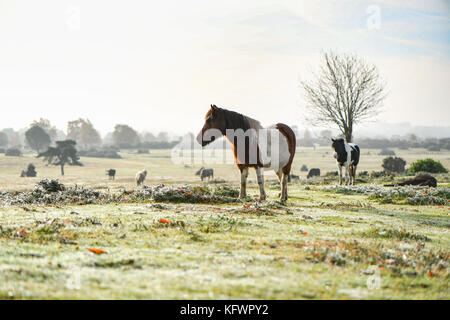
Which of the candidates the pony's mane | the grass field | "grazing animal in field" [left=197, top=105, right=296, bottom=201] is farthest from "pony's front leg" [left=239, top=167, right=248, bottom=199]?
the grass field

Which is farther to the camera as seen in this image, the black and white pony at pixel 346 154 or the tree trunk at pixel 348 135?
the tree trunk at pixel 348 135

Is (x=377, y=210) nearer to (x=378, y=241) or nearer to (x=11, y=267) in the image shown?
(x=378, y=241)

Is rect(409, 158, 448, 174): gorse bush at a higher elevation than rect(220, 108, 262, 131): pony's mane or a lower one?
lower

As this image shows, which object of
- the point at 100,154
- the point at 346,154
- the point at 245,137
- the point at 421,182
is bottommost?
the point at 421,182

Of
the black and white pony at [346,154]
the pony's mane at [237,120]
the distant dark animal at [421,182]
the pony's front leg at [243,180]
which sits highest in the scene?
the pony's mane at [237,120]

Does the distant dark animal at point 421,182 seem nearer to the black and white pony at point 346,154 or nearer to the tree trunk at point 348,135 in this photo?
the black and white pony at point 346,154

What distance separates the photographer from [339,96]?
42000mm

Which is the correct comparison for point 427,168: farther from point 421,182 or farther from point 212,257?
point 212,257

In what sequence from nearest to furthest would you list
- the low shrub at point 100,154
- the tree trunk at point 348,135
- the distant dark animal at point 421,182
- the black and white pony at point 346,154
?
the distant dark animal at point 421,182 < the black and white pony at point 346,154 < the tree trunk at point 348,135 < the low shrub at point 100,154

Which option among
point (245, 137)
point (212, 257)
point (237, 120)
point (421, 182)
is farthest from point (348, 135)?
point (212, 257)

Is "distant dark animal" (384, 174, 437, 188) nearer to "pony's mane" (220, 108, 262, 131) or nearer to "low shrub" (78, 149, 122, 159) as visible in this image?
"pony's mane" (220, 108, 262, 131)

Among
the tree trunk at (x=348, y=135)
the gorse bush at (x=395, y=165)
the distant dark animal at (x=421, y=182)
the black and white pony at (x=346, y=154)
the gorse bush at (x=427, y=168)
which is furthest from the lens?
the gorse bush at (x=395, y=165)

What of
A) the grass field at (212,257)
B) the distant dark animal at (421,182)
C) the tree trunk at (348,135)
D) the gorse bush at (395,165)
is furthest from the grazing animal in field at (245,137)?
the gorse bush at (395,165)

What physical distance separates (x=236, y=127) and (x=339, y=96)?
3062 cm
